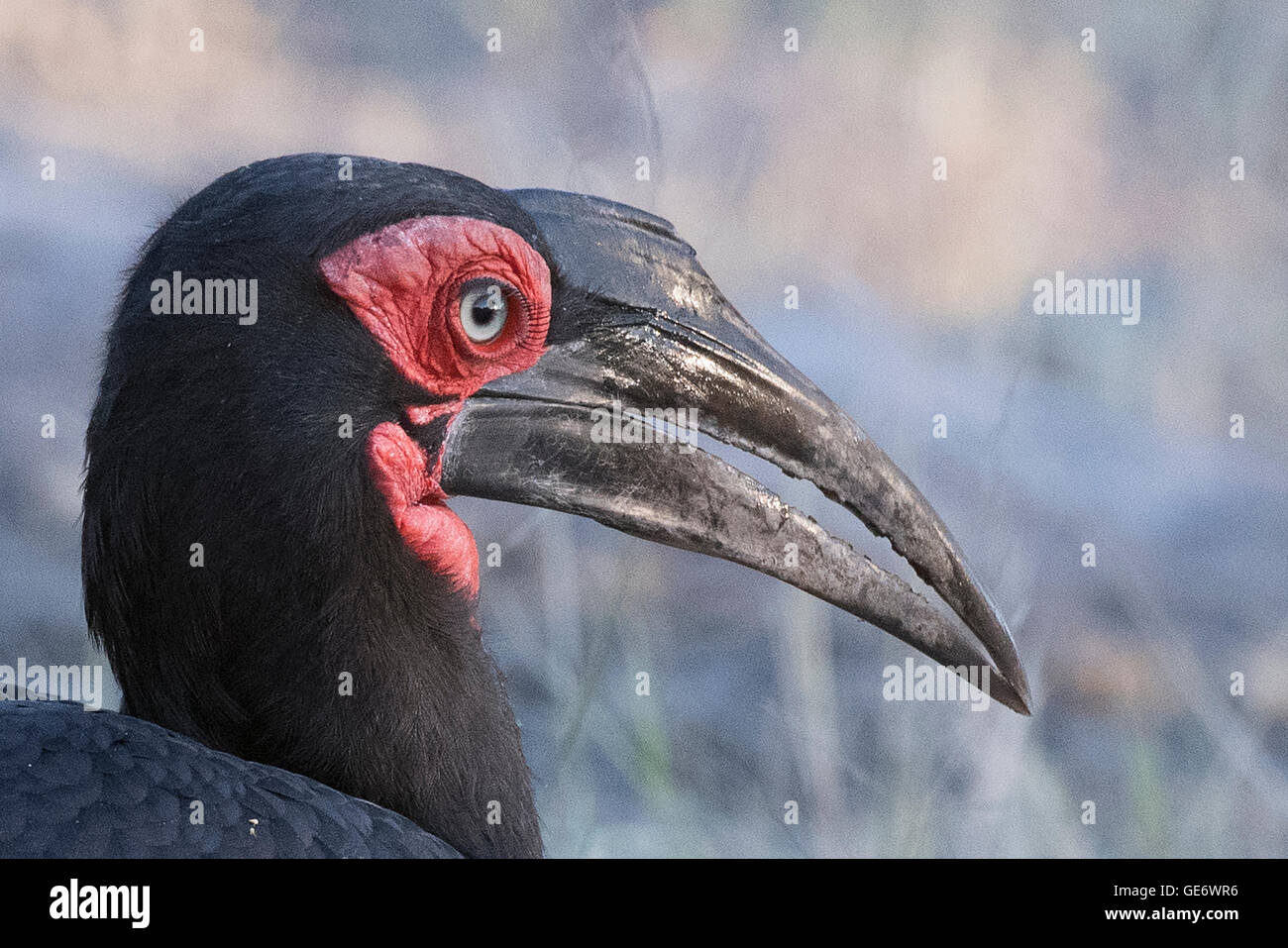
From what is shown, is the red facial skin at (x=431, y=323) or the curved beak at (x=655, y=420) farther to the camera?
the curved beak at (x=655, y=420)

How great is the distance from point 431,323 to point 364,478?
25cm

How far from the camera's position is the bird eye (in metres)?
1.91

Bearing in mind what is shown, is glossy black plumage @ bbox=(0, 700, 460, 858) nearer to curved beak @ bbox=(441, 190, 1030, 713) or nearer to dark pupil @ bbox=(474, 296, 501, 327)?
curved beak @ bbox=(441, 190, 1030, 713)

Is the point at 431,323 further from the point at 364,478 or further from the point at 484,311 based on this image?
the point at 364,478

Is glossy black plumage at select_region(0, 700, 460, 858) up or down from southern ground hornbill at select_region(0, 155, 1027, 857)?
down

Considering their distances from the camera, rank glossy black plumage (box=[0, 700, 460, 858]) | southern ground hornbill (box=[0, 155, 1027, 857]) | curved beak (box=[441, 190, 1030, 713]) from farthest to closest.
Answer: curved beak (box=[441, 190, 1030, 713])
southern ground hornbill (box=[0, 155, 1027, 857])
glossy black plumage (box=[0, 700, 460, 858])

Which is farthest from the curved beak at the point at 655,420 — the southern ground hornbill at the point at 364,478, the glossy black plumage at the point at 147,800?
the glossy black plumage at the point at 147,800

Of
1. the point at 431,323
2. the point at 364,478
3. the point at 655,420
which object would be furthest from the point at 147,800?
the point at 655,420

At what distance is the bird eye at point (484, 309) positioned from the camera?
6.28 ft

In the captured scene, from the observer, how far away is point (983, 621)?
7.27ft

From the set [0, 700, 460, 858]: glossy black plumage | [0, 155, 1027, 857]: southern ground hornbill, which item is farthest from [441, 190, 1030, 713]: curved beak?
[0, 700, 460, 858]: glossy black plumage

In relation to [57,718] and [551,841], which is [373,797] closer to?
[57,718]

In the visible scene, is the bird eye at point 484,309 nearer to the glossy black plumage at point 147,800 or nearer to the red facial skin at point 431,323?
the red facial skin at point 431,323
